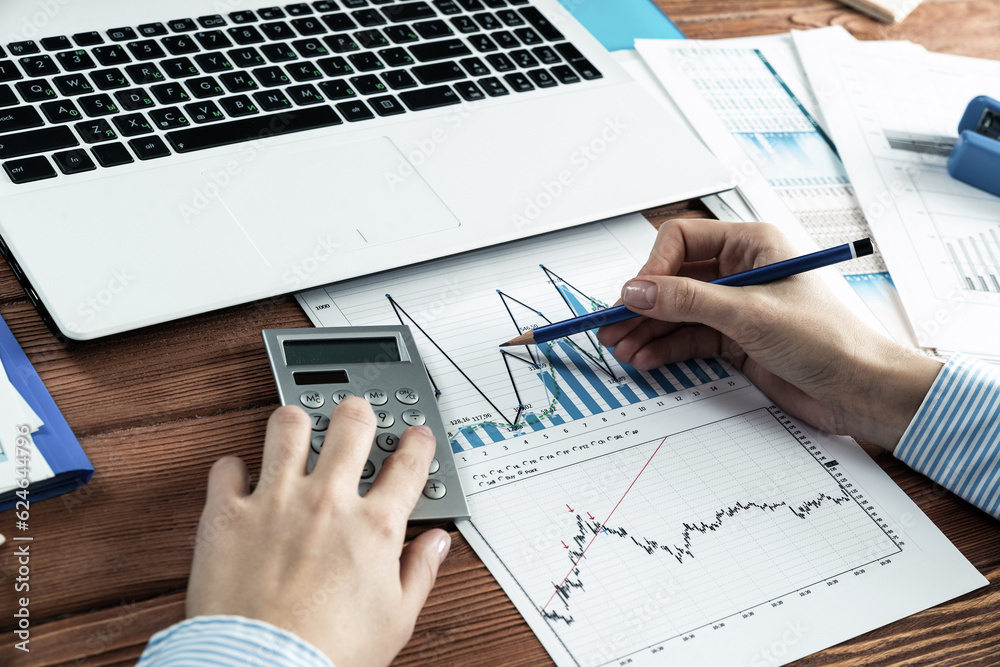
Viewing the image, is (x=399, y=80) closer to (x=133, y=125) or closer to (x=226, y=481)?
(x=133, y=125)

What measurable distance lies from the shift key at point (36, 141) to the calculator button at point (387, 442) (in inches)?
13.3

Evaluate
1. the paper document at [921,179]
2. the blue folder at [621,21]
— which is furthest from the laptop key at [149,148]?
the paper document at [921,179]

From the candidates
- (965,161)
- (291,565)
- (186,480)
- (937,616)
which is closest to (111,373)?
(186,480)

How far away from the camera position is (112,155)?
65 cm

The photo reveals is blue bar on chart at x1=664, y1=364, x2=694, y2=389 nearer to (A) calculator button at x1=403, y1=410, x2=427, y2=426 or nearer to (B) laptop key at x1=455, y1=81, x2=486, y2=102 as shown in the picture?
(A) calculator button at x1=403, y1=410, x2=427, y2=426

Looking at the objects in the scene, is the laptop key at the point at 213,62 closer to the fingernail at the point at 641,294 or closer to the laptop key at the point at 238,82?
the laptop key at the point at 238,82

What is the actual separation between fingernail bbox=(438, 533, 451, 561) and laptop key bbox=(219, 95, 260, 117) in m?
0.41

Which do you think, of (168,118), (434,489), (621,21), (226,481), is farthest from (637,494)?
(621,21)

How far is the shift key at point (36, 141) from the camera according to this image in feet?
2.03

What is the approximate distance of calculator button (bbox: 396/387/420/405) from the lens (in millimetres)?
575

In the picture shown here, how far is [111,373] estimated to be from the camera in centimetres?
57

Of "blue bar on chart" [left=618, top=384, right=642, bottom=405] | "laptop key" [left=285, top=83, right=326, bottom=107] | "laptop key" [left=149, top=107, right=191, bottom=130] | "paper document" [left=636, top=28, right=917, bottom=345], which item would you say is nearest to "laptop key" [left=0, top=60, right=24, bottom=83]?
"laptop key" [left=149, top=107, right=191, bottom=130]

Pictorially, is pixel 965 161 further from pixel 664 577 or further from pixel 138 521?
pixel 138 521

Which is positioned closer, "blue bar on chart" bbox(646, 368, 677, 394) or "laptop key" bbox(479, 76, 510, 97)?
"blue bar on chart" bbox(646, 368, 677, 394)
